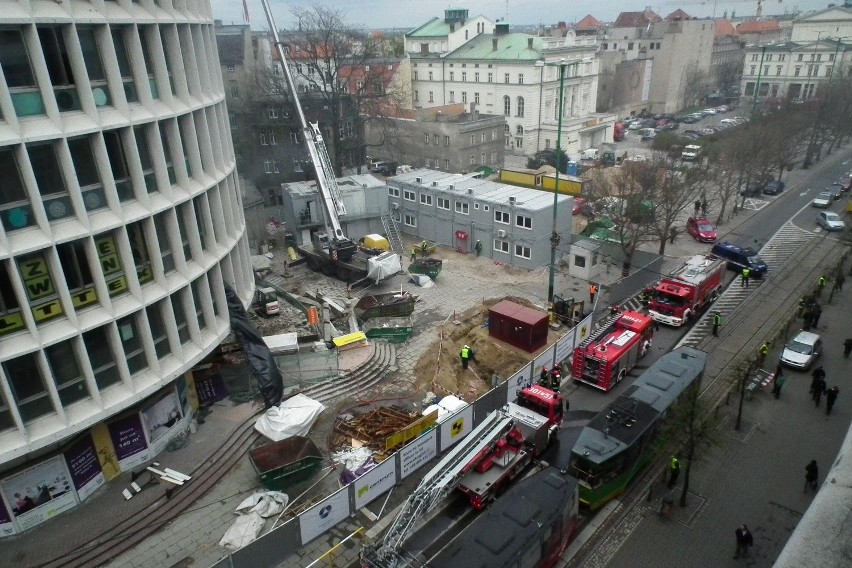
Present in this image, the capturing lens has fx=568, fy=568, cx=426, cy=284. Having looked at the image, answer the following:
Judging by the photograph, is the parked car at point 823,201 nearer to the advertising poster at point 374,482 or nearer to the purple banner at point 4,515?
the advertising poster at point 374,482

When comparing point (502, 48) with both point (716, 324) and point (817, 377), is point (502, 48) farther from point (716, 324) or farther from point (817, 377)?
point (817, 377)

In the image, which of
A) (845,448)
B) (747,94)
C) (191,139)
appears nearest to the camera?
(845,448)

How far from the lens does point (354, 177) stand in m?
44.6

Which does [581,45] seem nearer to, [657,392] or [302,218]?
[302,218]

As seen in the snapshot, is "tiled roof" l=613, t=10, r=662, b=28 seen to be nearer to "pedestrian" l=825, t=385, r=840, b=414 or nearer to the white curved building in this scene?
"pedestrian" l=825, t=385, r=840, b=414

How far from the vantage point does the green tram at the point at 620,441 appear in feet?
56.5

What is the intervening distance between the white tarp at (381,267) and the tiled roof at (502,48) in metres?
45.0

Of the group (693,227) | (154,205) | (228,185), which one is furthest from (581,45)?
(154,205)

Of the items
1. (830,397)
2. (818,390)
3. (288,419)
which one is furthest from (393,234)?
(830,397)

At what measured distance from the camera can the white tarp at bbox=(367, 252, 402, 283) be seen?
33.9 m

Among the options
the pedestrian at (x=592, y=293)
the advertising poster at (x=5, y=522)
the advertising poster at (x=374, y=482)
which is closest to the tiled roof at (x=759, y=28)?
the pedestrian at (x=592, y=293)

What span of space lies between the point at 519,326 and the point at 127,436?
54.2 ft

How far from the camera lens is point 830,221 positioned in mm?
43156

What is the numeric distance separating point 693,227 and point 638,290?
12466 mm
